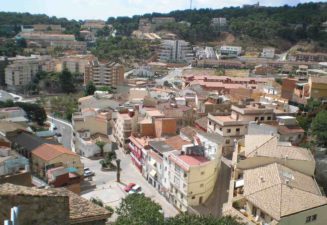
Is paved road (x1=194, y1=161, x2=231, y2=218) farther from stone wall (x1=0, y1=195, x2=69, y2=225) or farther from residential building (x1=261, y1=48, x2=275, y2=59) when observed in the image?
residential building (x1=261, y1=48, x2=275, y2=59)

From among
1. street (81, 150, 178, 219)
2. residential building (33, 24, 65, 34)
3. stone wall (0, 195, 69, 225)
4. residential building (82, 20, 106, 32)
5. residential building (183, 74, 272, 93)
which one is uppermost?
residential building (82, 20, 106, 32)

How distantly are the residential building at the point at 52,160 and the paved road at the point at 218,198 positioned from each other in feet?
30.2

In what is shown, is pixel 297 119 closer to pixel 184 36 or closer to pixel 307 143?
pixel 307 143

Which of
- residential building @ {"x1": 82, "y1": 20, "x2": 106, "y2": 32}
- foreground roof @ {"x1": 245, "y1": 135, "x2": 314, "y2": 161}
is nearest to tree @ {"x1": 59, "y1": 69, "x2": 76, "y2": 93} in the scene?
foreground roof @ {"x1": 245, "y1": 135, "x2": 314, "y2": 161}

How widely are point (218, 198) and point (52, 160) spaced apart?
1136 centimetres

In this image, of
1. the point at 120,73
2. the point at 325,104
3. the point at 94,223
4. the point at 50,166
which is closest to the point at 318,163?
the point at 325,104

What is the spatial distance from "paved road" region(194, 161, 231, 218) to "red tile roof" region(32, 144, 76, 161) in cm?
992

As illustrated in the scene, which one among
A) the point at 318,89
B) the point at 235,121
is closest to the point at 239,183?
the point at 235,121

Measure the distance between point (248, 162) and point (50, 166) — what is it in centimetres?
1328

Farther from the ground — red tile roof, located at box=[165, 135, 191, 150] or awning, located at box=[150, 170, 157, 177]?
red tile roof, located at box=[165, 135, 191, 150]

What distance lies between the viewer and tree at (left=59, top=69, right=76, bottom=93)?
58.7 metres

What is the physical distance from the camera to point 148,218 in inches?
527

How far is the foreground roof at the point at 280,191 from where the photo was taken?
15.1 metres

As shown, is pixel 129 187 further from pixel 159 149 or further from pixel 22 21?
pixel 22 21
